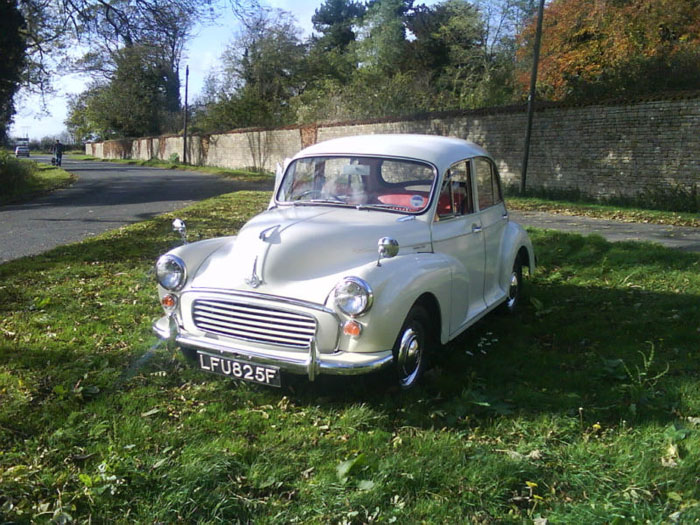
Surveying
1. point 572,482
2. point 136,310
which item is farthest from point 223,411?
point 136,310

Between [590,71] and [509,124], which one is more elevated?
[590,71]

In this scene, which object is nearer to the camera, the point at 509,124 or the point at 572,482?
the point at 572,482

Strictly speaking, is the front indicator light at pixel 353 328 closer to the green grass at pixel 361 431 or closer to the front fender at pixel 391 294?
the front fender at pixel 391 294

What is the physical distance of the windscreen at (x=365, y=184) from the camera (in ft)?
15.4

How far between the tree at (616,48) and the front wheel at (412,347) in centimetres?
1519

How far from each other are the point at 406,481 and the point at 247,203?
494 inches

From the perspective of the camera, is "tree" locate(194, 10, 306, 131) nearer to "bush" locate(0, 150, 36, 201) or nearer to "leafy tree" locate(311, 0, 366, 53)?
"leafy tree" locate(311, 0, 366, 53)

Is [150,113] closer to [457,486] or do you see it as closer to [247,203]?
[247,203]

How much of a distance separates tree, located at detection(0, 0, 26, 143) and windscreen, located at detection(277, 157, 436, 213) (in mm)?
15288

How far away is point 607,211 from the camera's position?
13656 mm

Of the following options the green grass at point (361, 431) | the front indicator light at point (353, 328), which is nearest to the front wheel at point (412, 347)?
the green grass at point (361, 431)

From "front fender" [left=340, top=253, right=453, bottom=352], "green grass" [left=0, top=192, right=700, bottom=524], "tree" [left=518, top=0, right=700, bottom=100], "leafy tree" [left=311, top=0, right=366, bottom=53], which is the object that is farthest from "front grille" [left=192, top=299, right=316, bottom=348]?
"leafy tree" [left=311, top=0, right=366, bottom=53]

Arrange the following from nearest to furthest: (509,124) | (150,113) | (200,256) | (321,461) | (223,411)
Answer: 1. (321,461)
2. (223,411)
3. (200,256)
4. (509,124)
5. (150,113)

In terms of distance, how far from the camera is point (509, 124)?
18922 millimetres
